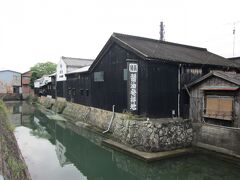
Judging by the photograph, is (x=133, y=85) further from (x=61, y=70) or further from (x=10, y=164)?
(x=61, y=70)

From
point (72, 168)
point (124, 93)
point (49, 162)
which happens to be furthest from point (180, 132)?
point (49, 162)

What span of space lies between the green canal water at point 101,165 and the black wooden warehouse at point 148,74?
252 cm

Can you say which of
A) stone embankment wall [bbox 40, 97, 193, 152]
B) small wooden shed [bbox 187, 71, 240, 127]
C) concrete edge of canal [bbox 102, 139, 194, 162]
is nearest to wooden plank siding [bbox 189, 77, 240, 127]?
small wooden shed [bbox 187, 71, 240, 127]

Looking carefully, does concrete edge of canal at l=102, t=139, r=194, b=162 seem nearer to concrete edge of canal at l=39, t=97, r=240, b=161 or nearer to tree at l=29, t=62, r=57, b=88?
concrete edge of canal at l=39, t=97, r=240, b=161

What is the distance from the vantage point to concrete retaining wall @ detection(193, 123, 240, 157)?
912 cm

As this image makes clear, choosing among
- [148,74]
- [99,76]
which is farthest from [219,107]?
[99,76]

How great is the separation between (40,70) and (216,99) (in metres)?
40.3

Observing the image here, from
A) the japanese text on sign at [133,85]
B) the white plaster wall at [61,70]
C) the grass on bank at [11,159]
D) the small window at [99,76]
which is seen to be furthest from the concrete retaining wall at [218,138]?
the white plaster wall at [61,70]

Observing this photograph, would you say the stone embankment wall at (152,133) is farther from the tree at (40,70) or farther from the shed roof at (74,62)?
the tree at (40,70)

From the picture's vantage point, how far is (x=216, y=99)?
10.2 m

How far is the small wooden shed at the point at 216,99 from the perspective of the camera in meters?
9.52

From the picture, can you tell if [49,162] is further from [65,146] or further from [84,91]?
[84,91]

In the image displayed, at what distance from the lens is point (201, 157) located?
389 inches

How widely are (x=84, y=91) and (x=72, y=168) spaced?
33.0 feet
